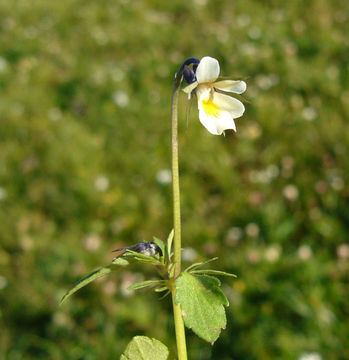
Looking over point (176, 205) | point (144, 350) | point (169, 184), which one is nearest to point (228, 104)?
point (176, 205)

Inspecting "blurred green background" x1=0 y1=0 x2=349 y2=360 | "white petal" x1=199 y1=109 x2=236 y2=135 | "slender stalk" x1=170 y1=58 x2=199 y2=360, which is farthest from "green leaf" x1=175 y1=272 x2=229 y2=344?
"blurred green background" x1=0 y1=0 x2=349 y2=360

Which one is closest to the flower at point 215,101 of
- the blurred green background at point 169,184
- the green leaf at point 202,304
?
the green leaf at point 202,304

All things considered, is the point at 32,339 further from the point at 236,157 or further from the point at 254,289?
the point at 236,157

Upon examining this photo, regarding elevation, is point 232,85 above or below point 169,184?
above

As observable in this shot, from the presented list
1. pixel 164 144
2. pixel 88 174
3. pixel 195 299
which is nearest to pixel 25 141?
pixel 88 174

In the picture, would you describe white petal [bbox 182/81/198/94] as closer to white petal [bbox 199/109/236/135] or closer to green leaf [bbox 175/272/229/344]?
white petal [bbox 199/109/236/135]

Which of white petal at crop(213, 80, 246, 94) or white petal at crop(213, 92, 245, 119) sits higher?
white petal at crop(213, 80, 246, 94)

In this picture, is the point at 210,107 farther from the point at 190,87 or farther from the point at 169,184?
the point at 169,184
